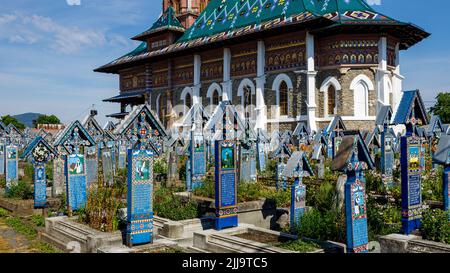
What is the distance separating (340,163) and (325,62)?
23.9m

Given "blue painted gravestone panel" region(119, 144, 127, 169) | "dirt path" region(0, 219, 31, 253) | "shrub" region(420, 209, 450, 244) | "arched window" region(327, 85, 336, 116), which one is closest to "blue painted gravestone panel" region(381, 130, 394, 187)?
"shrub" region(420, 209, 450, 244)

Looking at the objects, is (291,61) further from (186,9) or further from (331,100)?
(186,9)

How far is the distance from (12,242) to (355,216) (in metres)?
6.67

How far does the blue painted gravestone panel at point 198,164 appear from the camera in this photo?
14437mm

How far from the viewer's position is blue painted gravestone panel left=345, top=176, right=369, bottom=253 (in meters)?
6.81

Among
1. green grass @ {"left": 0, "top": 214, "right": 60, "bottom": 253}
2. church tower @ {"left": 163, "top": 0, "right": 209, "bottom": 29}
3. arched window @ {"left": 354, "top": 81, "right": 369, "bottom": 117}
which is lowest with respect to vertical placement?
green grass @ {"left": 0, "top": 214, "right": 60, "bottom": 253}

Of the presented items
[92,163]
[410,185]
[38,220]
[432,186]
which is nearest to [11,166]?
[92,163]

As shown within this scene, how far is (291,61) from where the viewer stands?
30.4 meters

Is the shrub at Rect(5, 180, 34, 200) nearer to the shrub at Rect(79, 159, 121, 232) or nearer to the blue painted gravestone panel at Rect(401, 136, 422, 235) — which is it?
the shrub at Rect(79, 159, 121, 232)

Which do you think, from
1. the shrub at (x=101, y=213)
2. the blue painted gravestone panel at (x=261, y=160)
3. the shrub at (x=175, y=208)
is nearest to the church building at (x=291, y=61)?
the blue painted gravestone panel at (x=261, y=160)

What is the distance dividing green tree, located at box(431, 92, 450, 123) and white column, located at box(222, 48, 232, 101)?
30.7 metres

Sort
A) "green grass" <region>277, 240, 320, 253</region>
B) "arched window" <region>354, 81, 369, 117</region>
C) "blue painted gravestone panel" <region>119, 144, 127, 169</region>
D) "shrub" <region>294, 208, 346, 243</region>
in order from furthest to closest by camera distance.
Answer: "arched window" <region>354, 81, 369, 117</region>, "blue painted gravestone panel" <region>119, 144, 127, 169</region>, "shrub" <region>294, 208, 346, 243</region>, "green grass" <region>277, 240, 320, 253</region>
